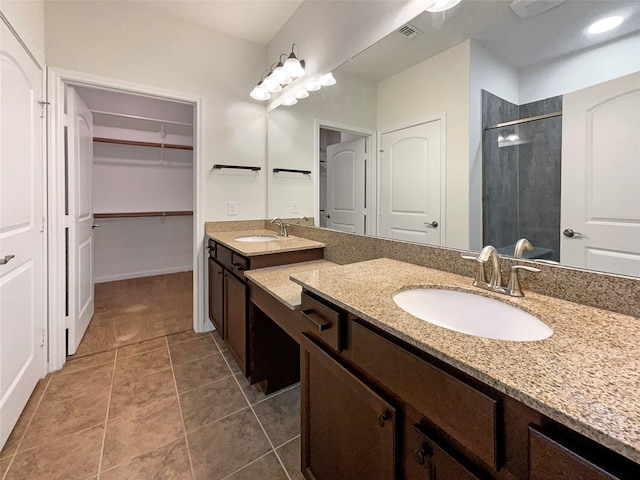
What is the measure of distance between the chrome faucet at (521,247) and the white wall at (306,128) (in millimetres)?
923

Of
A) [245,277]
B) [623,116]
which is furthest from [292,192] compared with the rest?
[623,116]

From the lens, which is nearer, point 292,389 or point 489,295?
point 489,295

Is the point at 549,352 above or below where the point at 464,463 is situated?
above

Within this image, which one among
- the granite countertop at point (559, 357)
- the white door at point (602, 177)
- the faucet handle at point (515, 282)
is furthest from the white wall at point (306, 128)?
the granite countertop at point (559, 357)

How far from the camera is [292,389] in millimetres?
1763

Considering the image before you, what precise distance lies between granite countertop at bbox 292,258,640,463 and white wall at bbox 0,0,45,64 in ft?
6.67

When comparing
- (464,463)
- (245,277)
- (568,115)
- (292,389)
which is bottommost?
(292,389)

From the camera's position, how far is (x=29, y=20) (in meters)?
1.64

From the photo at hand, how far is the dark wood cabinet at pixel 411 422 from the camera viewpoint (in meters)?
0.41

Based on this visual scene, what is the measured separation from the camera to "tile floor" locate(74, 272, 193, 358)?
7.72 feet

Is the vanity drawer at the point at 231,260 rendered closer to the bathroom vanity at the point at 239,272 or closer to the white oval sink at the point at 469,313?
the bathroom vanity at the point at 239,272

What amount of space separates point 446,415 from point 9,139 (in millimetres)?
2107

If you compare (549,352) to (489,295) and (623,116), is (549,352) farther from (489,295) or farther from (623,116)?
(623,116)

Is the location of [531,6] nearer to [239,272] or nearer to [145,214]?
[239,272]
